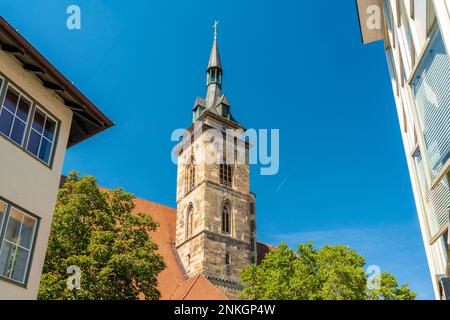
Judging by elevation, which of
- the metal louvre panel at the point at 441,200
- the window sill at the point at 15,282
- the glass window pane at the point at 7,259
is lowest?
the window sill at the point at 15,282

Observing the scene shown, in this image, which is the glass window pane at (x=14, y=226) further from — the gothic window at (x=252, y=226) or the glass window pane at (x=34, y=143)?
the gothic window at (x=252, y=226)

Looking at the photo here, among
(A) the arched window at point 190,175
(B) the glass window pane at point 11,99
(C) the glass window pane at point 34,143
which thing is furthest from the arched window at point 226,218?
(B) the glass window pane at point 11,99

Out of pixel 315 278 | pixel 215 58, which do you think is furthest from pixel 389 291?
pixel 215 58

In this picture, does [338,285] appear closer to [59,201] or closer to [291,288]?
[291,288]

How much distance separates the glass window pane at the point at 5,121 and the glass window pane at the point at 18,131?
157mm

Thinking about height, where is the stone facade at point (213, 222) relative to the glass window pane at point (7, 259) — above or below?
above

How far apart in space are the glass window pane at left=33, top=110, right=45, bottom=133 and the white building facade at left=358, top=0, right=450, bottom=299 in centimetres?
813

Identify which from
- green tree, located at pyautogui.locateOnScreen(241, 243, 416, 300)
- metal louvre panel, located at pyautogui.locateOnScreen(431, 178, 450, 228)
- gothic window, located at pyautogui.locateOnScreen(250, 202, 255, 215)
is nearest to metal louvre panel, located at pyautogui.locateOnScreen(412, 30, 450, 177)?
metal louvre panel, located at pyautogui.locateOnScreen(431, 178, 450, 228)

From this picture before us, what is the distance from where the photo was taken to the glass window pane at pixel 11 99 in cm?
1028

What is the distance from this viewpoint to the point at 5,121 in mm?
10070

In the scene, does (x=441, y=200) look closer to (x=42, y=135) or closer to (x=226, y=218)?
(x=42, y=135)

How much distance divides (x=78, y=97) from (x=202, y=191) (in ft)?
101

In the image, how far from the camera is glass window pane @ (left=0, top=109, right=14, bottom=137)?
32.7 feet
